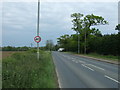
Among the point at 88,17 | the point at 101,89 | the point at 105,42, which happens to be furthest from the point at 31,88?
the point at 88,17

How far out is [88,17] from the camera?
49.2 metres

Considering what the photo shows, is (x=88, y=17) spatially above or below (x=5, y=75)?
above

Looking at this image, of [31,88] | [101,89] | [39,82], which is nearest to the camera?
[31,88]

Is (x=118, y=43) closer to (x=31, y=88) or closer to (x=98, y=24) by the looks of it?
(x=98, y=24)

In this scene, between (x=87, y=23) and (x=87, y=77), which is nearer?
(x=87, y=77)

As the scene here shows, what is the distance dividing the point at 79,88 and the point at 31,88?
8.38 ft

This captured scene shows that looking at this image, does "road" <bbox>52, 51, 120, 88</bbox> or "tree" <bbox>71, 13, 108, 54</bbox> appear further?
"tree" <bbox>71, 13, 108, 54</bbox>

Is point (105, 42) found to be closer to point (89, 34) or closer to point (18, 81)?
point (89, 34)

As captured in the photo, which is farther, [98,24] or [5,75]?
[98,24]

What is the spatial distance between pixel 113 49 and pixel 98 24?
1822cm

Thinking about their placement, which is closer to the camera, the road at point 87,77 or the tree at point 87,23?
the road at point 87,77

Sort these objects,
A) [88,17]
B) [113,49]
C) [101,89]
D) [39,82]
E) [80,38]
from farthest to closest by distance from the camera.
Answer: [80,38] → [88,17] → [113,49] → [101,89] → [39,82]

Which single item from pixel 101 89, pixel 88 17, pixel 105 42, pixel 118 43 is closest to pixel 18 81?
pixel 101 89

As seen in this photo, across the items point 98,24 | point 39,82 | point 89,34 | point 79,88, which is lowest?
point 79,88
